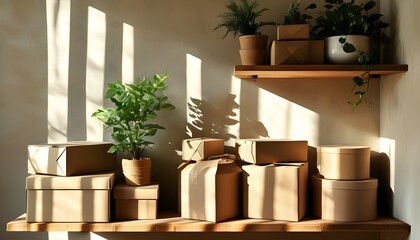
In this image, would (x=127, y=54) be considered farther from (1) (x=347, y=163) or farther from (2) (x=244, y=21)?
(1) (x=347, y=163)

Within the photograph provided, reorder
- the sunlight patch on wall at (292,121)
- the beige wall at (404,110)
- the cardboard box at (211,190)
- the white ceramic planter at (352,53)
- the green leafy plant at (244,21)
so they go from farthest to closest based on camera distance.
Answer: the sunlight patch on wall at (292,121)
the green leafy plant at (244,21)
the white ceramic planter at (352,53)
the cardboard box at (211,190)
the beige wall at (404,110)

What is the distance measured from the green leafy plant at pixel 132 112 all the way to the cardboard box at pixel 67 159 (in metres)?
0.10

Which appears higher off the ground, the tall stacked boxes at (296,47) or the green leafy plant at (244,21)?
the green leafy plant at (244,21)

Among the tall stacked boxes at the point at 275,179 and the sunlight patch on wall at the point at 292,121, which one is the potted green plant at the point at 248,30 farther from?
the tall stacked boxes at the point at 275,179

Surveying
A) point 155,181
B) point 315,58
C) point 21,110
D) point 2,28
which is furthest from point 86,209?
point 315,58

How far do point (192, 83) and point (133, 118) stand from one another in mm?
417

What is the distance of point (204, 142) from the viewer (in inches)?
87.0

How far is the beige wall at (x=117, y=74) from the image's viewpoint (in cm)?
246

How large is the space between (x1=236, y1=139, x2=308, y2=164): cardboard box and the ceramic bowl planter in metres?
0.41

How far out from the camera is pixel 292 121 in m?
2.45

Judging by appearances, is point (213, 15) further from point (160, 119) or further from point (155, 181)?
point (155, 181)

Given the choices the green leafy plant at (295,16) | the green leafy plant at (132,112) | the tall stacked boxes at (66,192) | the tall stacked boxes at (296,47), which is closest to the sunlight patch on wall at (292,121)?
the tall stacked boxes at (296,47)

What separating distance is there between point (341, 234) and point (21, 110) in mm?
1877

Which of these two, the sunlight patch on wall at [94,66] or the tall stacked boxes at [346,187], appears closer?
the tall stacked boxes at [346,187]
